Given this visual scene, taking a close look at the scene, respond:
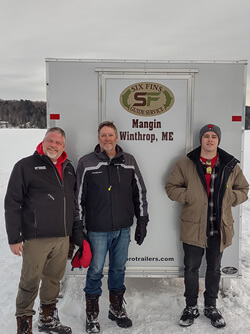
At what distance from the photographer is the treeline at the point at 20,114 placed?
51.4 metres

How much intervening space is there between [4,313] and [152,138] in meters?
2.17

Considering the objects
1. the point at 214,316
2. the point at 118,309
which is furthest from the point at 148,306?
the point at 214,316

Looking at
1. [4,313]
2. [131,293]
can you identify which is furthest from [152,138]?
[4,313]

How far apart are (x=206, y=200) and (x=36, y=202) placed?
1429mm

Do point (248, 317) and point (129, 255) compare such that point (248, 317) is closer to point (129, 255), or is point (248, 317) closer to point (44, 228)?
point (129, 255)

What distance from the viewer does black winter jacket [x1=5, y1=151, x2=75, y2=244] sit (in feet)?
8.12

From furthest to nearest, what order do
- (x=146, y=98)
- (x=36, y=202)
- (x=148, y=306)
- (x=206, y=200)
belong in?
1. (x=148, y=306)
2. (x=146, y=98)
3. (x=206, y=200)
4. (x=36, y=202)

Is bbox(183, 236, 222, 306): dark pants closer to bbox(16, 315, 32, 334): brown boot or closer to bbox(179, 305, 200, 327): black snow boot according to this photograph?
bbox(179, 305, 200, 327): black snow boot

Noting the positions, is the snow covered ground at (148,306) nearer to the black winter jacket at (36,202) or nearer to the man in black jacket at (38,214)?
the man in black jacket at (38,214)

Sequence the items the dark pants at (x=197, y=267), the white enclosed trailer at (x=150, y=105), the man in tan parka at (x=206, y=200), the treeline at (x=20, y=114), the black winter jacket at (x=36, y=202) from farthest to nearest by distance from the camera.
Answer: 1. the treeline at (x=20, y=114)
2. the white enclosed trailer at (x=150, y=105)
3. the dark pants at (x=197, y=267)
4. the man in tan parka at (x=206, y=200)
5. the black winter jacket at (x=36, y=202)

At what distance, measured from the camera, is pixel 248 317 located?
3152 millimetres

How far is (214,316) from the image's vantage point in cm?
304

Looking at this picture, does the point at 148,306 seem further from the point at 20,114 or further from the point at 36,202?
the point at 20,114

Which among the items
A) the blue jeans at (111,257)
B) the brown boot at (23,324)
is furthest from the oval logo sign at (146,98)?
the brown boot at (23,324)
